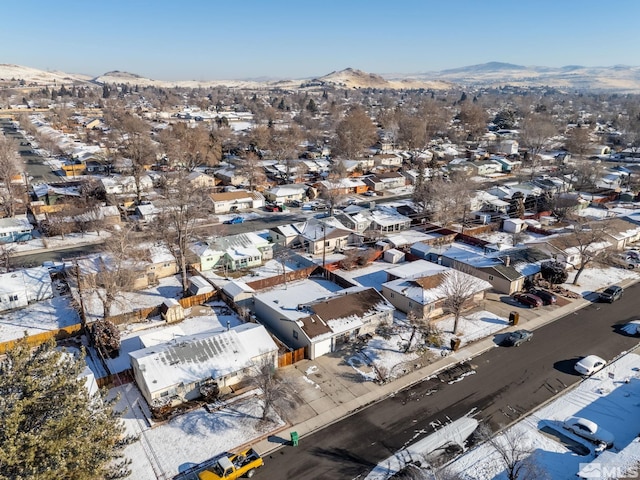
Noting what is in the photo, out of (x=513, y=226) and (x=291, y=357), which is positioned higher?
(x=513, y=226)

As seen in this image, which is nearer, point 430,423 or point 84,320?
point 430,423

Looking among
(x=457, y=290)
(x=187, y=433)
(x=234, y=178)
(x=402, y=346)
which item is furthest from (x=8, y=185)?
(x=457, y=290)

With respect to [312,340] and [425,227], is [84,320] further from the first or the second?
[425,227]

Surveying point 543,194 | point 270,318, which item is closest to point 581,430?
point 270,318

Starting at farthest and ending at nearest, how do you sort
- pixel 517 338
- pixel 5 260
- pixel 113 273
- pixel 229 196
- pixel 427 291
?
1. pixel 229 196
2. pixel 5 260
3. pixel 427 291
4. pixel 113 273
5. pixel 517 338

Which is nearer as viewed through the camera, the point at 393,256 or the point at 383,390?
the point at 383,390

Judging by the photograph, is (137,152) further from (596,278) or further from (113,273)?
(596,278)
